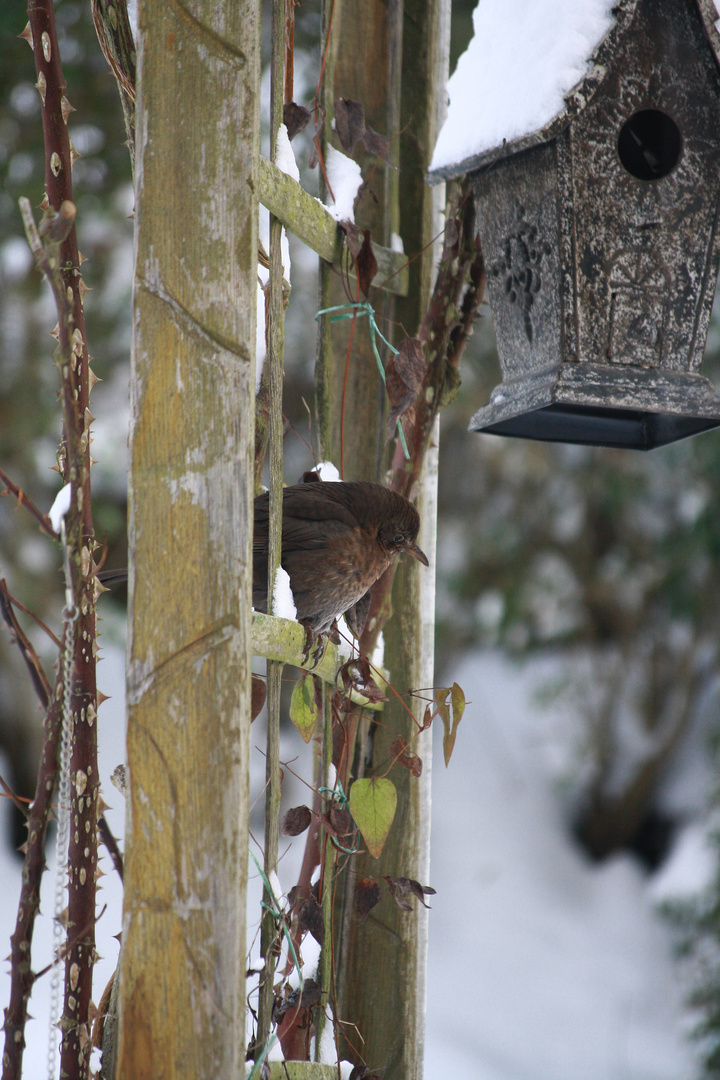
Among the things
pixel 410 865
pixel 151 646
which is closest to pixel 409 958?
pixel 410 865

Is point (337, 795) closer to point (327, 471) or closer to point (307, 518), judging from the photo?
point (307, 518)

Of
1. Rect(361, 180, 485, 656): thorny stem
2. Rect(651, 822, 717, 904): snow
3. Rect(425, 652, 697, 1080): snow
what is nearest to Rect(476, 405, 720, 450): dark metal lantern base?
Rect(361, 180, 485, 656): thorny stem

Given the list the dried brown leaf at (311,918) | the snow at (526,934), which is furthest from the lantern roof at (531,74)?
the snow at (526,934)

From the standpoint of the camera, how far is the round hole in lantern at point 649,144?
156cm

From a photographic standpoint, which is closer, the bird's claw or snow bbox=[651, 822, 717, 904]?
the bird's claw

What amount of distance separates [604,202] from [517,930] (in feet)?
15.1

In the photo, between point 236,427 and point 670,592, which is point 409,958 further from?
point 670,592

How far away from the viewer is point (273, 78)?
1150 millimetres

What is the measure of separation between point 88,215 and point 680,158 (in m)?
3.55

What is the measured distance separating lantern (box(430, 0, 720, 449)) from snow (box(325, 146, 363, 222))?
0.59 feet

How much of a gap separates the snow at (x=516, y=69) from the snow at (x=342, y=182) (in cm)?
18

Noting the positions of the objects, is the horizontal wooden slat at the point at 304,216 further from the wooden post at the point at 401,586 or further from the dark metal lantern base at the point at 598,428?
the dark metal lantern base at the point at 598,428

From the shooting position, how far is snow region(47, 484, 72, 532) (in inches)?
38.4

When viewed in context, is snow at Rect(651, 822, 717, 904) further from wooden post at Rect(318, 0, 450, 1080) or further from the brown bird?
the brown bird
